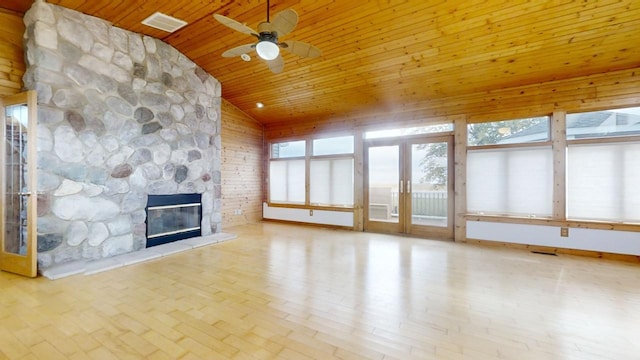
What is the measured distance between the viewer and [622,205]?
13.1 feet

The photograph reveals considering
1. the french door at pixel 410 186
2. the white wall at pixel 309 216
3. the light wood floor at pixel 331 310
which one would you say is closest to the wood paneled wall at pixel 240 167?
the white wall at pixel 309 216

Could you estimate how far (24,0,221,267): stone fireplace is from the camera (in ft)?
11.0

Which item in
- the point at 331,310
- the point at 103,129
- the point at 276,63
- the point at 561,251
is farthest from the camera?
the point at 561,251

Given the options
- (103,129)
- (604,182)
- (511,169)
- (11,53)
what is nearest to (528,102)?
(511,169)

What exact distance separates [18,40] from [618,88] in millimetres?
8259

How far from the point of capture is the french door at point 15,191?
3.23 metres

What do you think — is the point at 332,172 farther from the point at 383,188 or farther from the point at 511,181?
the point at 511,181

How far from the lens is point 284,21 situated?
8.16 ft

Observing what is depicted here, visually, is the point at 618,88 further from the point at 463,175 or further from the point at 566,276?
the point at 566,276

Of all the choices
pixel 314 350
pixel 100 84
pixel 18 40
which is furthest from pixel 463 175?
pixel 18 40

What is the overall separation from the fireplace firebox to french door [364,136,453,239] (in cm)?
355

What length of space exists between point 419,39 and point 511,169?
276cm

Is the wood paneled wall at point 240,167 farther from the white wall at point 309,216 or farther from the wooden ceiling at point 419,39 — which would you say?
the wooden ceiling at point 419,39

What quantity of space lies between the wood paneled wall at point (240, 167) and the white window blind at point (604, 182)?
255 inches
